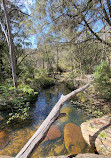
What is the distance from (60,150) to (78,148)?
69 cm

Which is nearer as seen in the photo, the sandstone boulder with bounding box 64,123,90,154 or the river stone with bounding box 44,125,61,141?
the sandstone boulder with bounding box 64,123,90,154

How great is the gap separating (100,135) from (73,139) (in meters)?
1.74

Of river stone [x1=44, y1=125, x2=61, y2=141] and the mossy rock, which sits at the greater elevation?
the mossy rock

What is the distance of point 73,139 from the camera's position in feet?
11.4

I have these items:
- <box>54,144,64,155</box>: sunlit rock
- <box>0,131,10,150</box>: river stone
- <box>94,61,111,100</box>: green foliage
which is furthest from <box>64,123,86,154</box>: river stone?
<box>94,61,111,100</box>: green foliage

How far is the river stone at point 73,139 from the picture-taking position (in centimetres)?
305

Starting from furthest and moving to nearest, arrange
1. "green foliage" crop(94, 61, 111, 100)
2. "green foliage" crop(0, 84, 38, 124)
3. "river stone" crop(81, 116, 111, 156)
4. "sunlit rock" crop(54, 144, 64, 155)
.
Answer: "green foliage" crop(94, 61, 111, 100)
"green foliage" crop(0, 84, 38, 124)
"sunlit rock" crop(54, 144, 64, 155)
"river stone" crop(81, 116, 111, 156)

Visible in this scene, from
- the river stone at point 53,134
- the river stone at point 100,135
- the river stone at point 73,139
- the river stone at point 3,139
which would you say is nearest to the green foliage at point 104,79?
the river stone at point 100,135

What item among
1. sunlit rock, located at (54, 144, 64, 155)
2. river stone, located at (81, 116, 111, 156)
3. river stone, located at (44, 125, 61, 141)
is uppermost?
river stone, located at (81, 116, 111, 156)

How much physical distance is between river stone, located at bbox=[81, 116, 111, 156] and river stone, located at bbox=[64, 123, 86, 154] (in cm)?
47

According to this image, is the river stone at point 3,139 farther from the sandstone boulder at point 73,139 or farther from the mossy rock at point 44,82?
the mossy rock at point 44,82

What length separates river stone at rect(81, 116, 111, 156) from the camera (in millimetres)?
2344

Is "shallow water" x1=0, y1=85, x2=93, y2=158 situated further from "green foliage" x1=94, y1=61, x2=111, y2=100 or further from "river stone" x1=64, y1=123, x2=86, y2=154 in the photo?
"green foliage" x1=94, y1=61, x2=111, y2=100

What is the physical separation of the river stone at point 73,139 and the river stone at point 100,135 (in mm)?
473
